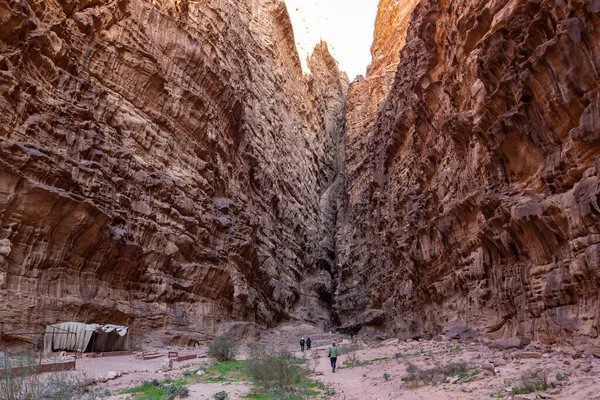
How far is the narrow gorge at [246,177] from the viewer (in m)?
13.1

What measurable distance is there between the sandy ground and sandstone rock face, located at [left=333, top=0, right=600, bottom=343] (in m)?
1.54

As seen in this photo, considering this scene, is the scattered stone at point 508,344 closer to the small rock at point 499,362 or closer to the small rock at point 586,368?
the small rock at point 499,362

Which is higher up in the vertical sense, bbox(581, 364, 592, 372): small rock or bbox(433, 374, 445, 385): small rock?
bbox(581, 364, 592, 372): small rock

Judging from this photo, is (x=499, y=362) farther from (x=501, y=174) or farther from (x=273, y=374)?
(x=501, y=174)

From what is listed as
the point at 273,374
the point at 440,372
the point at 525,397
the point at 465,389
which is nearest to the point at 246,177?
the point at 273,374

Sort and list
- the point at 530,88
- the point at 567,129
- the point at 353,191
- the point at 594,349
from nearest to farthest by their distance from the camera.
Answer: the point at 594,349 < the point at 567,129 < the point at 530,88 < the point at 353,191

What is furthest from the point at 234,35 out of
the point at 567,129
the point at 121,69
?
the point at 567,129

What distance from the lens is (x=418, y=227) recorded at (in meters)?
28.7

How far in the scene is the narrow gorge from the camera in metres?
13.1

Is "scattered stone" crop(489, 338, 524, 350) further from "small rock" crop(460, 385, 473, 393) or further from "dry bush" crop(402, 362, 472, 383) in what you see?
"small rock" crop(460, 385, 473, 393)

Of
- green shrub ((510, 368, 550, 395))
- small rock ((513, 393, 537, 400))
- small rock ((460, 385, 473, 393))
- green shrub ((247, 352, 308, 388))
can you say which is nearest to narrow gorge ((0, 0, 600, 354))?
green shrub ((510, 368, 550, 395))

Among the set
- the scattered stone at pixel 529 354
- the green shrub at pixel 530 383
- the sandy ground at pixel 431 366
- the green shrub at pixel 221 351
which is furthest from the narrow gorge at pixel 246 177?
the green shrub at pixel 221 351

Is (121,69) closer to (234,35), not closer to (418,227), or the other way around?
(234,35)

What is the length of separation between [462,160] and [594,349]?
45.0 feet
